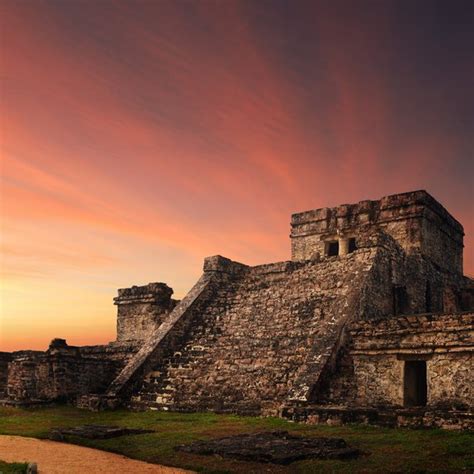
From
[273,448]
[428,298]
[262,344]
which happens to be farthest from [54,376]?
[428,298]

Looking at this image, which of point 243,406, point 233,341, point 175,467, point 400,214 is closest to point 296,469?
point 175,467

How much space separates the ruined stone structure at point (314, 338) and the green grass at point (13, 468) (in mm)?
6127

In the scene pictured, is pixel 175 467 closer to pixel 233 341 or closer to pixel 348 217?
pixel 233 341

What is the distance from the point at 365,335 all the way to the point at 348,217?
13.0 meters

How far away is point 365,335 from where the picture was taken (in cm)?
1360

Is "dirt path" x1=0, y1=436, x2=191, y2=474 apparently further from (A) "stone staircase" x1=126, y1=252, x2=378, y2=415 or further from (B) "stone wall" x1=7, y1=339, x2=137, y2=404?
(B) "stone wall" x1=7, y1=339, x2=137, y2=404

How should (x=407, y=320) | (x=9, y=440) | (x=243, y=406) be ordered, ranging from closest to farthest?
(x=9, y=440)
(x=407, y=320)
(x=243, y=406)

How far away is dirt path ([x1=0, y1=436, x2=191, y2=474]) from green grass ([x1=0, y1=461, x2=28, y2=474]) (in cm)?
40

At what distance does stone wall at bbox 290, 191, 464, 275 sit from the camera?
2409 cm

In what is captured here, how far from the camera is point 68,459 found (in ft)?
31.2

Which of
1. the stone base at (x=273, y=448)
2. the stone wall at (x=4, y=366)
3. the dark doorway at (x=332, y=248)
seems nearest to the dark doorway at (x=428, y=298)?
the dark doorway at (x=332, y=248)

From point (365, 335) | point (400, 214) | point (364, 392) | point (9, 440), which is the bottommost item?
point (9, 440)

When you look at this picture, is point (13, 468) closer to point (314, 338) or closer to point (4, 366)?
point (314, 338)

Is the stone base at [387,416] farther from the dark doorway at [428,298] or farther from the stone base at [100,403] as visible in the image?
the dark doorway at [428,298]
